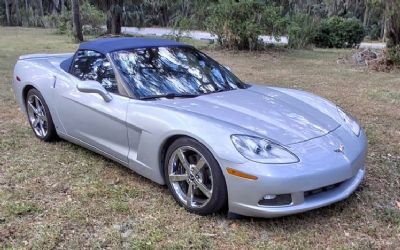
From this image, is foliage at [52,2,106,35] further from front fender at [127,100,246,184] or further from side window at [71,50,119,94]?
front fender at [127,100,246,184]

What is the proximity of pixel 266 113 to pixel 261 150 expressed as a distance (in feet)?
1.89

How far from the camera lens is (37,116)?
17.4 ft

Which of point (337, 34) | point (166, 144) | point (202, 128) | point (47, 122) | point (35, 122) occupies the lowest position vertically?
point (337, 34)

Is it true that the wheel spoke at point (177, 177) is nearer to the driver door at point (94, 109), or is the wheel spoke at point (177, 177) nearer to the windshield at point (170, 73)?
the driver door at point (94, 109)

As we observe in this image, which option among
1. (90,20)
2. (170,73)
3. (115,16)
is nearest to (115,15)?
(115,16)

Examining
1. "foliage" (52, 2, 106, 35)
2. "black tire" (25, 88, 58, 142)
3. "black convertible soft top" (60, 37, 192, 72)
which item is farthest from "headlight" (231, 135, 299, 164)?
"foliage" (52, 2, 106, 35)

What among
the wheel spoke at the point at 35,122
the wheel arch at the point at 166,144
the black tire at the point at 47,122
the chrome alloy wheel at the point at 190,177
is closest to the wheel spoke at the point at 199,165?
the chrome alloy wheel at the point at 190,177

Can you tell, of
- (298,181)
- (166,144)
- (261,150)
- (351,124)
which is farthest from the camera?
(351,124)

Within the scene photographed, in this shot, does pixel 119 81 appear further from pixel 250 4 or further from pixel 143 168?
pixel 250 4

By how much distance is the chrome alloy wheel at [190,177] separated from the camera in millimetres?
3405

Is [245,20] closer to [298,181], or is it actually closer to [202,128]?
[202,128]

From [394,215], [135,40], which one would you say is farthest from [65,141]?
[394,215]

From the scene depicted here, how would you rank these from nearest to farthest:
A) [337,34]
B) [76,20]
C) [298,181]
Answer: [298,181] < [76,20] < [337,34]

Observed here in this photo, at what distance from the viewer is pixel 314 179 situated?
123 inches
